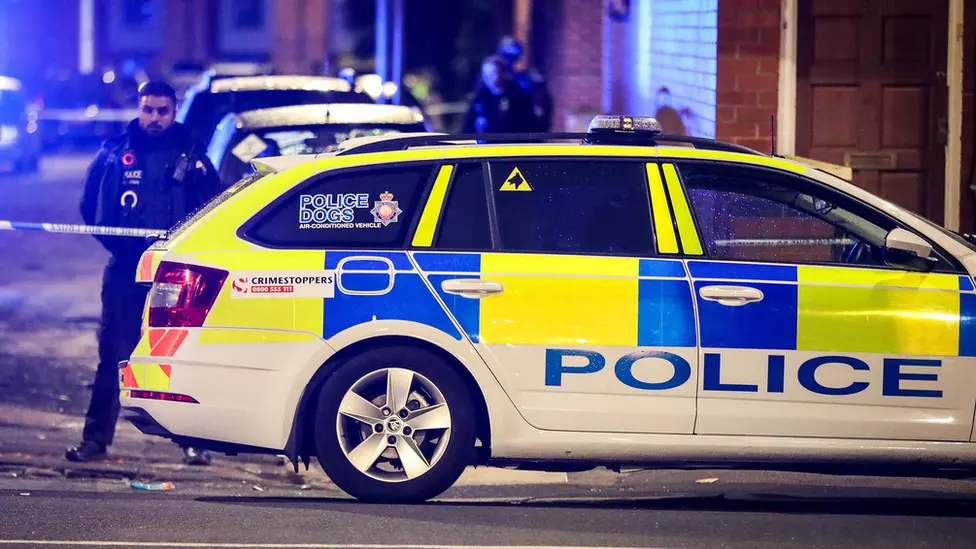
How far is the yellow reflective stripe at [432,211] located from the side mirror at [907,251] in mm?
1780

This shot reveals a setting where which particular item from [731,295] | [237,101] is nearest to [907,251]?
[731,295]

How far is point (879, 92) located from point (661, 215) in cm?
449

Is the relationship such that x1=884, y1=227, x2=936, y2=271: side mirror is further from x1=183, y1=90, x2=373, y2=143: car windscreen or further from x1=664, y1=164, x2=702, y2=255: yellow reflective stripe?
x1=183, y1=90, x2=373, y2=143: car windscreen

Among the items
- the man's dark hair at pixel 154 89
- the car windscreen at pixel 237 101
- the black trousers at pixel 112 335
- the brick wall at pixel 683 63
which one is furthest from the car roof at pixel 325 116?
the black trousers at pixel 112 335

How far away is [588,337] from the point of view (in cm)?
635

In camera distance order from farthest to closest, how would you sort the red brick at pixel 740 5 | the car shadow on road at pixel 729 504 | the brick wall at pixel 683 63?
the brick wall at pixel 683 63, the red brick at pixel 740 5, the car shadow on road at pixel 729 504

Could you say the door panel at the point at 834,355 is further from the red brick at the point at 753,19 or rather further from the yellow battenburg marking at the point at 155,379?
the red brick at the point at 753,19

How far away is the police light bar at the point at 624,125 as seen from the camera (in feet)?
22.3

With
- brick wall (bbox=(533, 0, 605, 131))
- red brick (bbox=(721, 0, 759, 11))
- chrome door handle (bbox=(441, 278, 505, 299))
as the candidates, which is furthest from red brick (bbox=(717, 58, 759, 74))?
brick wall (bbox=(533, 0, 605, 131))

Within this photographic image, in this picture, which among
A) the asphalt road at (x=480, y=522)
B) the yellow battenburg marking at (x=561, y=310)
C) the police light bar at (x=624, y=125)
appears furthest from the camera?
the police light bar at (x=624, y=125)

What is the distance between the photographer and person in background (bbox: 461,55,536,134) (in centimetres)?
1551

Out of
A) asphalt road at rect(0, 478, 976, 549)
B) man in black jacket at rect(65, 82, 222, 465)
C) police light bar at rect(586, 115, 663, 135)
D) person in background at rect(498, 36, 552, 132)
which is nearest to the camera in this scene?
asphalt road at rect(0, 478, 976, 549)

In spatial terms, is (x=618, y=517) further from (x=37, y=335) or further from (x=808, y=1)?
(x=37, y=335)

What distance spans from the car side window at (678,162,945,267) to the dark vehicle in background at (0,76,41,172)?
17.8 metres
